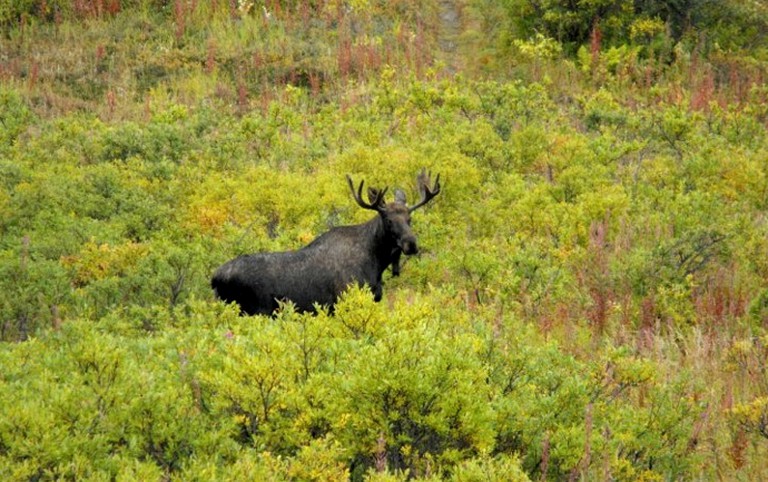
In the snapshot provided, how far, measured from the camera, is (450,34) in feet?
87.7

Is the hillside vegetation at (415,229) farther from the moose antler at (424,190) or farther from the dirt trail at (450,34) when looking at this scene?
the moose antler at (424,190)

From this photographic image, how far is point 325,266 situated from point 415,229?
217 centimetres

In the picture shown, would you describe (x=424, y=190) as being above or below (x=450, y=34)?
above

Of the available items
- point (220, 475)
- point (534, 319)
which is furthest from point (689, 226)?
point (220, 475)

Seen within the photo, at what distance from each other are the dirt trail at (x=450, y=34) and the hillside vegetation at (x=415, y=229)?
0.15 meters

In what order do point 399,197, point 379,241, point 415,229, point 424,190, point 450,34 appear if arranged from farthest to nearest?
1. point 450,34
2. point 415,229
3. point 424,190
4. point 399,197
5. point 379,241

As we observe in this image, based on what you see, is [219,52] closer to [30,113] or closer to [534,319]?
[30,113]

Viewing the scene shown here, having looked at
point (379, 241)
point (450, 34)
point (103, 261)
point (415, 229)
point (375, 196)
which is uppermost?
point (375, 196)

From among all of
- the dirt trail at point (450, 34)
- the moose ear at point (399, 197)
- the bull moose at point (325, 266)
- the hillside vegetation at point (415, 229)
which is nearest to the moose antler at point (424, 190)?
the bull moose at point (325, 266)

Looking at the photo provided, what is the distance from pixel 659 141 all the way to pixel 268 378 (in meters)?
A: 13.0

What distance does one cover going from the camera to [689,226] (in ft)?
41.7

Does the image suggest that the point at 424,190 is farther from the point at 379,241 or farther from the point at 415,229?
the point at 415,229

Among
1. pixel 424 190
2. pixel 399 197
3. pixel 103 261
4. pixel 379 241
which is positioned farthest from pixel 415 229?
pixel 103 261

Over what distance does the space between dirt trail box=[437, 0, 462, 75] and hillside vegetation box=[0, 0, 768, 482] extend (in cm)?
15
